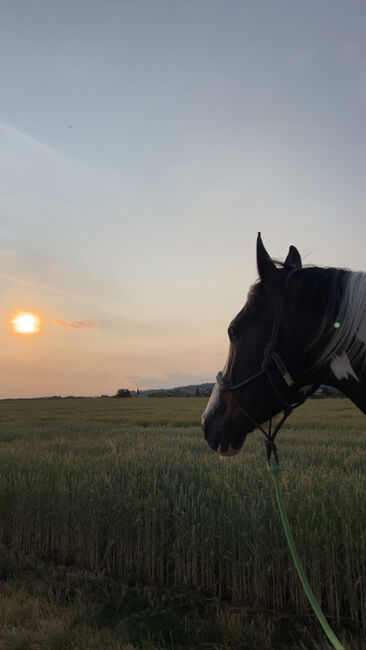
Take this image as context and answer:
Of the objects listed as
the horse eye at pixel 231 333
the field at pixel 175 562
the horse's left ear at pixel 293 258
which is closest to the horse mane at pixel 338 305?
the horse's left ear at pixel 293 258

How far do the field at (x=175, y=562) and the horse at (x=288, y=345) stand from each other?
166cm

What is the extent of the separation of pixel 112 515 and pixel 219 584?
1351mm

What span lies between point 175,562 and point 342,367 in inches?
122

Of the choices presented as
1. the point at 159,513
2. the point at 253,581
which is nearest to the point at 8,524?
the point at 159,513

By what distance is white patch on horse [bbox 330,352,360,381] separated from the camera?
2.28 metres

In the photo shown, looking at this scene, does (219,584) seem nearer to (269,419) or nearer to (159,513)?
(159,513)

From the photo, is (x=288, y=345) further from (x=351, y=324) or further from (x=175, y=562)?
(x=175, y=562)

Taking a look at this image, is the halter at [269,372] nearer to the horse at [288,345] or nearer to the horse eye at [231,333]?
the horse at [288,345]

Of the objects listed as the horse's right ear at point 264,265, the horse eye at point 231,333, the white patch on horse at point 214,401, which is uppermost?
the horse's right ear at point 264,265

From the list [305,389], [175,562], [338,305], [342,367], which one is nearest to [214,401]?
[305,389]

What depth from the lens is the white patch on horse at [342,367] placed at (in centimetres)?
228

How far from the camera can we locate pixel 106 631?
3.24 meters

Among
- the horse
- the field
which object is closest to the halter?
the horse

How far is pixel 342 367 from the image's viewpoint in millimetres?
2297
